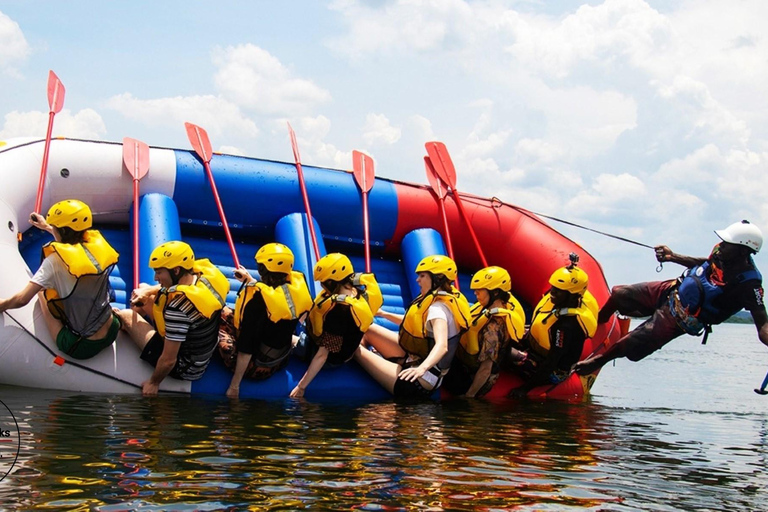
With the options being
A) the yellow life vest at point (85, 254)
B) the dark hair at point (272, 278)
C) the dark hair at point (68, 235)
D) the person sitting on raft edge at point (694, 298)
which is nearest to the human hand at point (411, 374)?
the dark hair at point (272, 278)

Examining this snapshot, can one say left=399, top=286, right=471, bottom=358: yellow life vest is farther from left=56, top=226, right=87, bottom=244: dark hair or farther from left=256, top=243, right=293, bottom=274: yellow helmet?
left=56, top=226, right=87, bottom=244: dark hair

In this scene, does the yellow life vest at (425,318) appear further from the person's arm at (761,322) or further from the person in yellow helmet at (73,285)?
the person's arm at (761,322)

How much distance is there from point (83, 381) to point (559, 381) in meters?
3.67

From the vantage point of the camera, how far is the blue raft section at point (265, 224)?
22.0ft

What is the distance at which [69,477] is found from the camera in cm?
310

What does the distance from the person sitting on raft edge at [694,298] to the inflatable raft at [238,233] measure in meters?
0.31

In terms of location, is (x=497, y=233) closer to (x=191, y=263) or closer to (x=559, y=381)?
→ (x=559, y=381)

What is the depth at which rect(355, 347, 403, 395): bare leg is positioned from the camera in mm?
5887

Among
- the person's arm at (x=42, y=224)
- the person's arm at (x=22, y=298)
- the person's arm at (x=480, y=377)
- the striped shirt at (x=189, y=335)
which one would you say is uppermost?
the person's arm at (x=42, y=224)

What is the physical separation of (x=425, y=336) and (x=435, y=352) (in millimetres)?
284

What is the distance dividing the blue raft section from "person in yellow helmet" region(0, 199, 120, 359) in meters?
1.03

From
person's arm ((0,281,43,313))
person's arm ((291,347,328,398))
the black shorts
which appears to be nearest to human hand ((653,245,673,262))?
person's arm ((291,347,328,398))

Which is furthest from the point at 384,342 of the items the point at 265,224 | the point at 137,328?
the point at 265,224

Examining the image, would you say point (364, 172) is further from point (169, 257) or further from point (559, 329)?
point (169, 257)
